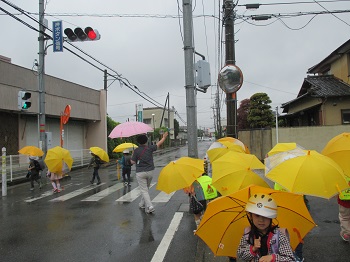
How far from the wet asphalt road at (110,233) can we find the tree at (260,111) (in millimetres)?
21055

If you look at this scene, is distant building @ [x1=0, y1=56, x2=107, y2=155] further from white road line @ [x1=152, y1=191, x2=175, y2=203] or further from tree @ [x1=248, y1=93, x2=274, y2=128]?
tree @ [x1=248, y1=93, x2=274, y2=128]

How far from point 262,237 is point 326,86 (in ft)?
61.1

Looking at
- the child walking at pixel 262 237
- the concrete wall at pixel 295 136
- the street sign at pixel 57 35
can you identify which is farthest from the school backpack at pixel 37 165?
the concrete wall at pixel 295 136

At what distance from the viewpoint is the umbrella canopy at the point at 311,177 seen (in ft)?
10.3

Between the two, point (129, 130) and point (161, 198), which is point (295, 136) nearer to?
point (161, 198)

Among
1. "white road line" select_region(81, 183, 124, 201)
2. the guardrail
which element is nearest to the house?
"white road line" select_region(81, 183, 124, 201)

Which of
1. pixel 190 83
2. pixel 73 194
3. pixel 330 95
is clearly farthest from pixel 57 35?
pixel 330 95

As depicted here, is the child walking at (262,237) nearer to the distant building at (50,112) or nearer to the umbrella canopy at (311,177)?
the umbrella canopy at (311,177)

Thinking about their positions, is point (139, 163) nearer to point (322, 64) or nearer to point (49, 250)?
point (49, 250)

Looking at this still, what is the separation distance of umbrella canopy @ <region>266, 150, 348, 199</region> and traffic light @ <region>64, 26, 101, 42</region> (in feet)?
33.0

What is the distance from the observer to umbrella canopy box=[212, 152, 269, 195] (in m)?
3.85

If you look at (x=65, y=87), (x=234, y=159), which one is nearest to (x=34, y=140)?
(x=65, y=87)

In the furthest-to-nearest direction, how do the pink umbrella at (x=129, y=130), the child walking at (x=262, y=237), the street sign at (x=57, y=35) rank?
the street sign at (x=57, y=35) → the pink umbrella at (x=129, y=130) → the child walking at (x=262, y=237)

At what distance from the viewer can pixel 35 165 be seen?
39.0 feet
